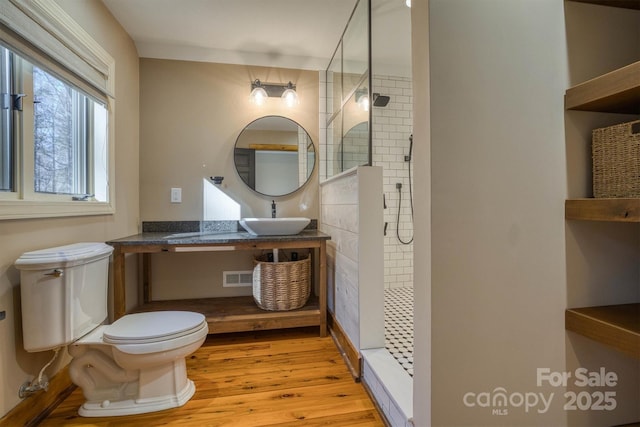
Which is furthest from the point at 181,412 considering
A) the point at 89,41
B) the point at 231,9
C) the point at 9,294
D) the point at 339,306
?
the point at 231,9

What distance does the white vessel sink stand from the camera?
2.32 meters

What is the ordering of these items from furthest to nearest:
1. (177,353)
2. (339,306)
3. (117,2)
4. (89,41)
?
1. (339,306)
2. (117,2)
3. (89,41)
4. (177,353)

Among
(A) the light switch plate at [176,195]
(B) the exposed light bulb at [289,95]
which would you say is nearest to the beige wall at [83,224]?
(A) the light switch plate at [176,195]

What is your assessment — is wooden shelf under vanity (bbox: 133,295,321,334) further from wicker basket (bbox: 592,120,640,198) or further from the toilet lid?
wicker basket (bbox: 592,120,640,198)

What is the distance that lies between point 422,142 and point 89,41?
82.7 inches

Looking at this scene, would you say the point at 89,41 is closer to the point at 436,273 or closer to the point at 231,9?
the point at 231,9

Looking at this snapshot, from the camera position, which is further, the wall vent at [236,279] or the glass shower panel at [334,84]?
the wall vent at [236,279]

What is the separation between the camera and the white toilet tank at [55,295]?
133 centimetres

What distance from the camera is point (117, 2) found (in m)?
2.06

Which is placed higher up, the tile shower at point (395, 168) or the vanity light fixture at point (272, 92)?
the vanity light fixture at point (272, 92)

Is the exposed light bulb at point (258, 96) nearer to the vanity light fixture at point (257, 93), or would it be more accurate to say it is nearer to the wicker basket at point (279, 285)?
the vanity light fixture at point (257, 93)

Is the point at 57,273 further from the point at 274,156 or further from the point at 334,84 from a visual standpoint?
the point at 334,84

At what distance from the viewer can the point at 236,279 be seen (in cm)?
277

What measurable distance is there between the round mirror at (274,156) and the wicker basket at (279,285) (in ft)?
2.52
